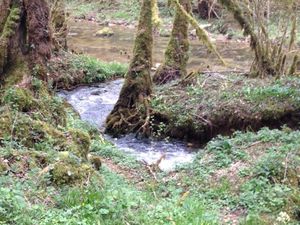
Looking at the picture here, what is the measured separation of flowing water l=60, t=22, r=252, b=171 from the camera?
13258 millimetres

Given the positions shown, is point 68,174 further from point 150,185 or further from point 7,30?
point 7,30

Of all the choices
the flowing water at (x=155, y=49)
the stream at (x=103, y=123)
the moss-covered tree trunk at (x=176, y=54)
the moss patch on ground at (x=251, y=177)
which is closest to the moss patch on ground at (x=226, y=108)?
the stream at (x=103, y=123)

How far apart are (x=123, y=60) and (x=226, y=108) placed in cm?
1286

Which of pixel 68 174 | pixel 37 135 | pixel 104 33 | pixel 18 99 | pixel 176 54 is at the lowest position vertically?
pixel 104 33

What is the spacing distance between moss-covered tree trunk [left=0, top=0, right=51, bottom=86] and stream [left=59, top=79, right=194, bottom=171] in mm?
3693

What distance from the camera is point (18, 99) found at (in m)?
9.33

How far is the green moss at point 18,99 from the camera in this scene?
9258 millimetres

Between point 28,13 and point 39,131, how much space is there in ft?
9.19

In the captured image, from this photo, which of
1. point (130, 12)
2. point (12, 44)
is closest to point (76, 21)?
point (130, 12)

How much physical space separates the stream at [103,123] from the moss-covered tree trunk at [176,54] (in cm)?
206

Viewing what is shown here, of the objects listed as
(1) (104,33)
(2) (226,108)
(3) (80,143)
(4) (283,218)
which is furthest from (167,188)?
(1) (104,33)

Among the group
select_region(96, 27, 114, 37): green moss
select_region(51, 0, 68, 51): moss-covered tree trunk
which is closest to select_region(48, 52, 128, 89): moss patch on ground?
select_region(51, 0, 68, 51): moss-covered tree trunk

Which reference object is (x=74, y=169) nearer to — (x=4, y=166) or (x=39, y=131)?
(x=4, y=166)

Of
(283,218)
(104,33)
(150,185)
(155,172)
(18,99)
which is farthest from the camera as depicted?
(104,33)
